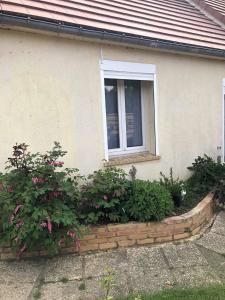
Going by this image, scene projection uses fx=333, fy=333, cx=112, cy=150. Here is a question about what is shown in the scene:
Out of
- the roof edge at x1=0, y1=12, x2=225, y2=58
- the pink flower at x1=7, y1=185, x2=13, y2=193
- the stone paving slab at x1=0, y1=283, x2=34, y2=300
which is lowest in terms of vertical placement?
the stone paving slab at x1=0, y1=283, x2=34, y2=300

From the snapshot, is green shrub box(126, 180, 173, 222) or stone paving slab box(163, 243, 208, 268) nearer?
stone paving slab box(163, 243, 208, 268)

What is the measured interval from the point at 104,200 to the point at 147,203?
0.63 metres

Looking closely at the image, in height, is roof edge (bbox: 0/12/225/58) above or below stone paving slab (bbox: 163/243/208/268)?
above

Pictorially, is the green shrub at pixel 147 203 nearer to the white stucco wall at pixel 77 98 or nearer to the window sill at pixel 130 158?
the window sill at pixel 130 158

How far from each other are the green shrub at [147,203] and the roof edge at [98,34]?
2.42m

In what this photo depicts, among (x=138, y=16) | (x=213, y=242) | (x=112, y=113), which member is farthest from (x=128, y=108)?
(x=213, y=242)

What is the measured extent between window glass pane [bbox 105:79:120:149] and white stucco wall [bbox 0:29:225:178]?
0.47 m

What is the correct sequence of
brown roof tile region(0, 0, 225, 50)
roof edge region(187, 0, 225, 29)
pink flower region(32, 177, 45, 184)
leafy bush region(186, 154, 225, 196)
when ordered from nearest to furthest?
pink flower region(32, 177, 45, 184)
brown roof tile region(0, 0, 225, 50)
leafy bush region(186, 154, 225, 196)
roof edge region(187, 0, 225, 29)

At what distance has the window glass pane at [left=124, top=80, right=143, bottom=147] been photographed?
634 cm

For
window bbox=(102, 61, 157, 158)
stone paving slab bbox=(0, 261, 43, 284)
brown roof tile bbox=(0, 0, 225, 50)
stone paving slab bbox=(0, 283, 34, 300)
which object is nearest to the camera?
stone paving slab bbox=(0, 283, 34, 300)

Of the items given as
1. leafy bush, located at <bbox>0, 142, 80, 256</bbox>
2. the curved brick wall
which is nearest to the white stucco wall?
leafy bush, located at <bbox>0, 142, 80, 256</bbox>

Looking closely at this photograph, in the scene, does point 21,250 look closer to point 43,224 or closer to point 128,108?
point 43,224

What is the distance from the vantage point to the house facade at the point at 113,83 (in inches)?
188

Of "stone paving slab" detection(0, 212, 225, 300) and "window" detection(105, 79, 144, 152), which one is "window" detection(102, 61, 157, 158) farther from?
"stone paving slab" detection(0, 212, 225, 300)
